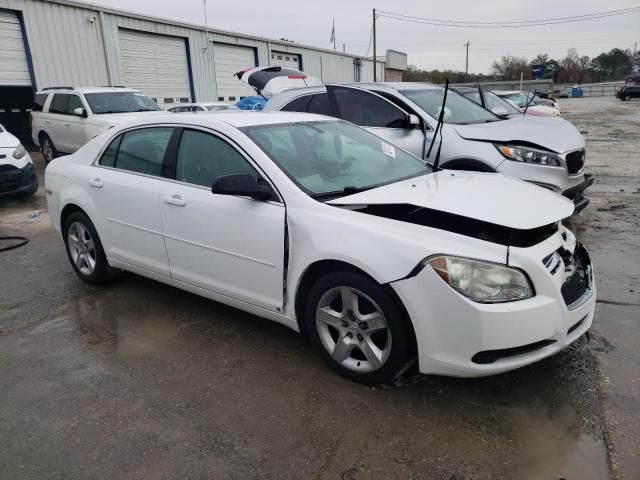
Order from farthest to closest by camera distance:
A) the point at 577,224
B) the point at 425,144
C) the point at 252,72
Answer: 1. the point at 252,72
2. the point at 577,224
3. the point at 425,144

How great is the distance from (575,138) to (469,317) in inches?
176

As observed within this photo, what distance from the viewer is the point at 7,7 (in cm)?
1402

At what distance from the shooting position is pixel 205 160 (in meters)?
3.68

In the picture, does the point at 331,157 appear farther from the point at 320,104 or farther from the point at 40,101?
the point at 40,101

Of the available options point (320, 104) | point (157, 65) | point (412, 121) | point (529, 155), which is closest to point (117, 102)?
point (320, 104)

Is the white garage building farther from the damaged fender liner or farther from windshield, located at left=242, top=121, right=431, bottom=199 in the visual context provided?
the damaged fender liner

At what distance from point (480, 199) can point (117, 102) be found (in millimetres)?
10995

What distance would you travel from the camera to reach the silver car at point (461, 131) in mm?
5445

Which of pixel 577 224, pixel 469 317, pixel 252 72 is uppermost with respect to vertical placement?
pixel 252 72

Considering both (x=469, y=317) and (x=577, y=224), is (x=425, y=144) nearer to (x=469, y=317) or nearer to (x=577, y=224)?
(x=577, y=224)

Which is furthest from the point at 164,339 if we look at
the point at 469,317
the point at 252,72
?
the point at 252,72

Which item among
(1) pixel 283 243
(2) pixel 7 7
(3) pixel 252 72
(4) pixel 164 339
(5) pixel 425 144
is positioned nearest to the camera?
(1) pixel 283 243

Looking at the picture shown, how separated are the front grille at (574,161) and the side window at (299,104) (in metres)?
3.20

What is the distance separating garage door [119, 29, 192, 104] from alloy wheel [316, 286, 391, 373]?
17.2 metres
